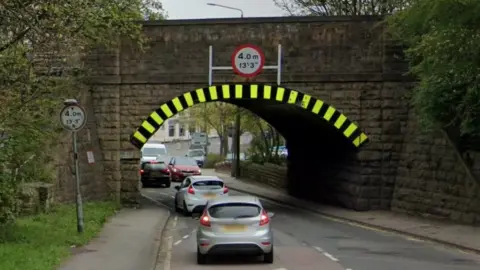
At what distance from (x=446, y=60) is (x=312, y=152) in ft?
50.1

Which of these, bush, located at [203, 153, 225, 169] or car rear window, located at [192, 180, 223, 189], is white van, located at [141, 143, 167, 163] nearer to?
bush, located at [203, 153, 225, 169]

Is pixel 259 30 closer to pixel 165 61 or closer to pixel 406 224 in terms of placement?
pixel 165 61

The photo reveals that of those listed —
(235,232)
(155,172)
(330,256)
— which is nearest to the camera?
(235,232)

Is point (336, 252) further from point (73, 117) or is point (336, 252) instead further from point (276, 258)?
point (73, 117)

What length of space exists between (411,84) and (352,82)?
6.61 feet

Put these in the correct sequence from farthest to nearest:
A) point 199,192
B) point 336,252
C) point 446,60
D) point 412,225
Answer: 1. point 199,192
2. point 412,225
3. point 446,60
4. point 336,252

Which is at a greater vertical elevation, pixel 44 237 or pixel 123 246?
pixel 44 237

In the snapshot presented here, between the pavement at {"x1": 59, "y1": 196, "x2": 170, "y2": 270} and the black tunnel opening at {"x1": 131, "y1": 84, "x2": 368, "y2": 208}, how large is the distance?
444 centimetres

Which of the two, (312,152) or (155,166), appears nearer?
(312,152)

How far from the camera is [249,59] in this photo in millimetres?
25203

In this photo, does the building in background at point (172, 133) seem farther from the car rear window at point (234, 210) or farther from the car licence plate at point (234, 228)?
the car licence plate at point (234, 228)

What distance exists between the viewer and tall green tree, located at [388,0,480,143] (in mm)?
15750

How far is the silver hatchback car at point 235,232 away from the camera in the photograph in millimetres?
13586

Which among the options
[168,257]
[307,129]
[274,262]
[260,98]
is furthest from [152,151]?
[274,262]
